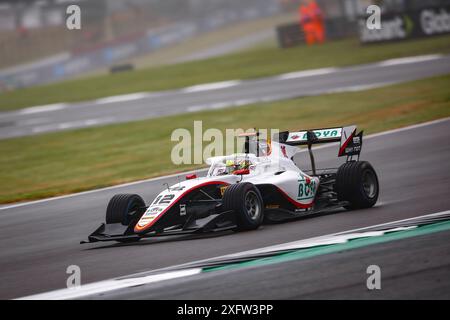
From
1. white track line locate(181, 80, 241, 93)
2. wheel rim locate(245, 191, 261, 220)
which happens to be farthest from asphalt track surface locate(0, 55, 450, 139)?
wheel rim locate(245, 191, 261, 220)

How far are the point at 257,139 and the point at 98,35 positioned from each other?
52890 mm

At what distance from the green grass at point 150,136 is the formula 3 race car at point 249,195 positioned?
5.53 meters

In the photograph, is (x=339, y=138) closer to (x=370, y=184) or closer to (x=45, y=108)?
(x=370, y=184)

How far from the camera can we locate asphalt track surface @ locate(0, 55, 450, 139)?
84.5ft

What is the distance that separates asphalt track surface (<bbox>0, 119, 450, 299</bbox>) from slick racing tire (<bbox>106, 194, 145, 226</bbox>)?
40cm

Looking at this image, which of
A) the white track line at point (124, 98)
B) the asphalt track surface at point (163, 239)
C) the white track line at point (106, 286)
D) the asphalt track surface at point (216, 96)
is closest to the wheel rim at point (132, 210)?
the asphalt track surface at point (163, 239)

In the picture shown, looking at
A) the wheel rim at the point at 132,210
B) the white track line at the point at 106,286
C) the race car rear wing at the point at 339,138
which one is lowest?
the white track line at the point at 106,286

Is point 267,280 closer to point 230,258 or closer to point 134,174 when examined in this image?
point 230,258

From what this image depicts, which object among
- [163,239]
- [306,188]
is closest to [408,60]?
[306,188]

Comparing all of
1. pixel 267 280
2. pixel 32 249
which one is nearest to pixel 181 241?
pixel 32 249

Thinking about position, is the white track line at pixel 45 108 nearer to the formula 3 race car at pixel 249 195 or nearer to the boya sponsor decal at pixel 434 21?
the boya sponsor decal at pixel 434 21

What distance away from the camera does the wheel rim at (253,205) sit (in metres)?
9.97

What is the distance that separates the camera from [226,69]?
36.0 metres

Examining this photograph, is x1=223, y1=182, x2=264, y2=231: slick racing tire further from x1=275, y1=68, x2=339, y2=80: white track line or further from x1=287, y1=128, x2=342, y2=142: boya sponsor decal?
x1=275, y1=68, x2=339, y2=80: white track line
